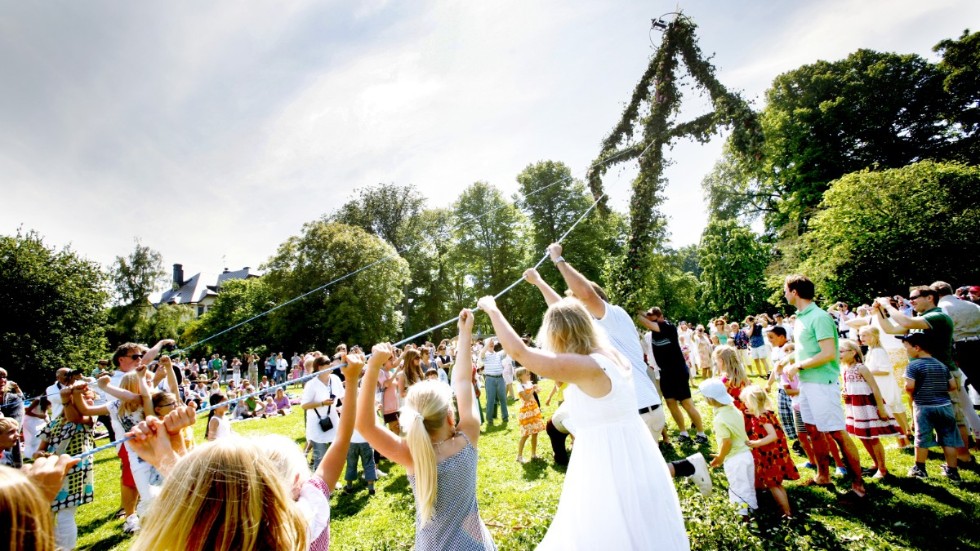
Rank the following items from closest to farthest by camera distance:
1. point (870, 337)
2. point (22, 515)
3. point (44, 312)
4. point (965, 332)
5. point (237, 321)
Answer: point (22, 515) < point (965, 332) < point (870, 337) < point (44, 312) < point (237, 321)

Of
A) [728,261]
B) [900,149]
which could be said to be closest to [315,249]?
[728,261]

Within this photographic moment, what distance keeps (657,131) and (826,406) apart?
183 inches

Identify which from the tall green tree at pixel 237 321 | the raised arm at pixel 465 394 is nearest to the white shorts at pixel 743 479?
the raised arm at pixel 465 394

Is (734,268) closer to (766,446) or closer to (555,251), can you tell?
(766,446)

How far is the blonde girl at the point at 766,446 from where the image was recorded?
14.7 ft

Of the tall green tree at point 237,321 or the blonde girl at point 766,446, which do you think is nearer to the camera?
the blonde girl at point 766,446

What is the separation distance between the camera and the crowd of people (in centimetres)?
142

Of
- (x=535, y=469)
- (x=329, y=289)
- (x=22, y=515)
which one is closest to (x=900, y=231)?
(x=535, y=469)

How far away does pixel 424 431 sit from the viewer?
2398mm

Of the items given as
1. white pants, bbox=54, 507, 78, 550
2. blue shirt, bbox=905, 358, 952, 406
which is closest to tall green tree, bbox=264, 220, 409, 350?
white pants, bbox=54, 507, 78, 550

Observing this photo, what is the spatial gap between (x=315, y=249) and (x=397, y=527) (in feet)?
102

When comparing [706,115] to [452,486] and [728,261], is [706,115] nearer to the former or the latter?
Result: [452,486]

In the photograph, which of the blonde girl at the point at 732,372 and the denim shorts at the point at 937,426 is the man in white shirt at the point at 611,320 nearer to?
the blonde girl at the point at 732,372

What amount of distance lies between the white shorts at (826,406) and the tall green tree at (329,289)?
1185 inches
